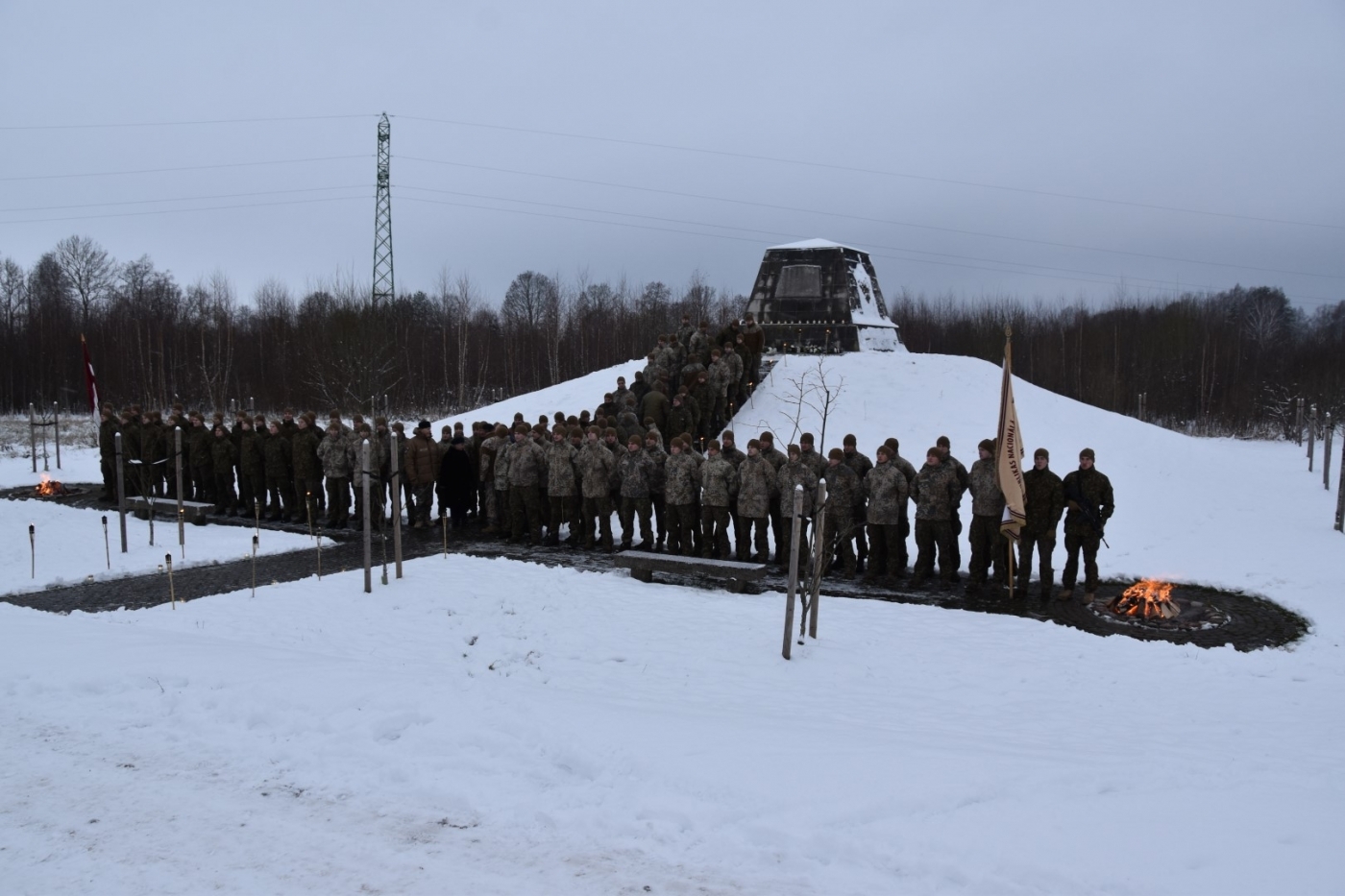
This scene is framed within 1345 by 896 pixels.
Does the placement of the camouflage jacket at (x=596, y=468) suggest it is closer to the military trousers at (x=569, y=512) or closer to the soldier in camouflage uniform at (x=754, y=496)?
the military trousers at (x=569, y=512)

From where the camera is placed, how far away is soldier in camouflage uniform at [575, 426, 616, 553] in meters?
13.5

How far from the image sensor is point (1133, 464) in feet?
57.7

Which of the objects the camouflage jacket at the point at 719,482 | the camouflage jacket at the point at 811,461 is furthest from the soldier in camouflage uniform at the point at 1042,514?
the camouflage jacket at the point at 719,482

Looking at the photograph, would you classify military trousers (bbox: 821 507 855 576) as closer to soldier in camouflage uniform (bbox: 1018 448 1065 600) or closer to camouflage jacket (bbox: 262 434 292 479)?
soldier in camouflage uniform (bbox: 1018 448 1065 600)

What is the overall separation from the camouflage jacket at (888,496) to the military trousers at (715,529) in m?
2.21

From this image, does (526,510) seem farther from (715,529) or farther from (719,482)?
(719,482)

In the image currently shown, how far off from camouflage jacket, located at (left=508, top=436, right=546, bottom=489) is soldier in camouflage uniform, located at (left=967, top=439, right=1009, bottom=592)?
668 centimetres

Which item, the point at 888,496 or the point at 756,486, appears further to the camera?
the point at 756,486

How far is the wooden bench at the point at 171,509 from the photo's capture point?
1589cm

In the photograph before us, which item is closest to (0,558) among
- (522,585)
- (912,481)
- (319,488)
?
(319,488)

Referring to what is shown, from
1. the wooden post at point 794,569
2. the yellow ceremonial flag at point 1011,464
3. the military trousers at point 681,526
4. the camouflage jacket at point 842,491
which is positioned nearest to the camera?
the wooden post at point 794,569

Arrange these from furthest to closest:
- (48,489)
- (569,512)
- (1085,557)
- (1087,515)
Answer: (48,489) < (569,512) < (1085,557) < (1087,515)

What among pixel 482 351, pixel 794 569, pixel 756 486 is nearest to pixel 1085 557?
pixel 756 486

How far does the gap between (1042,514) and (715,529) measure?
15.0 feet
